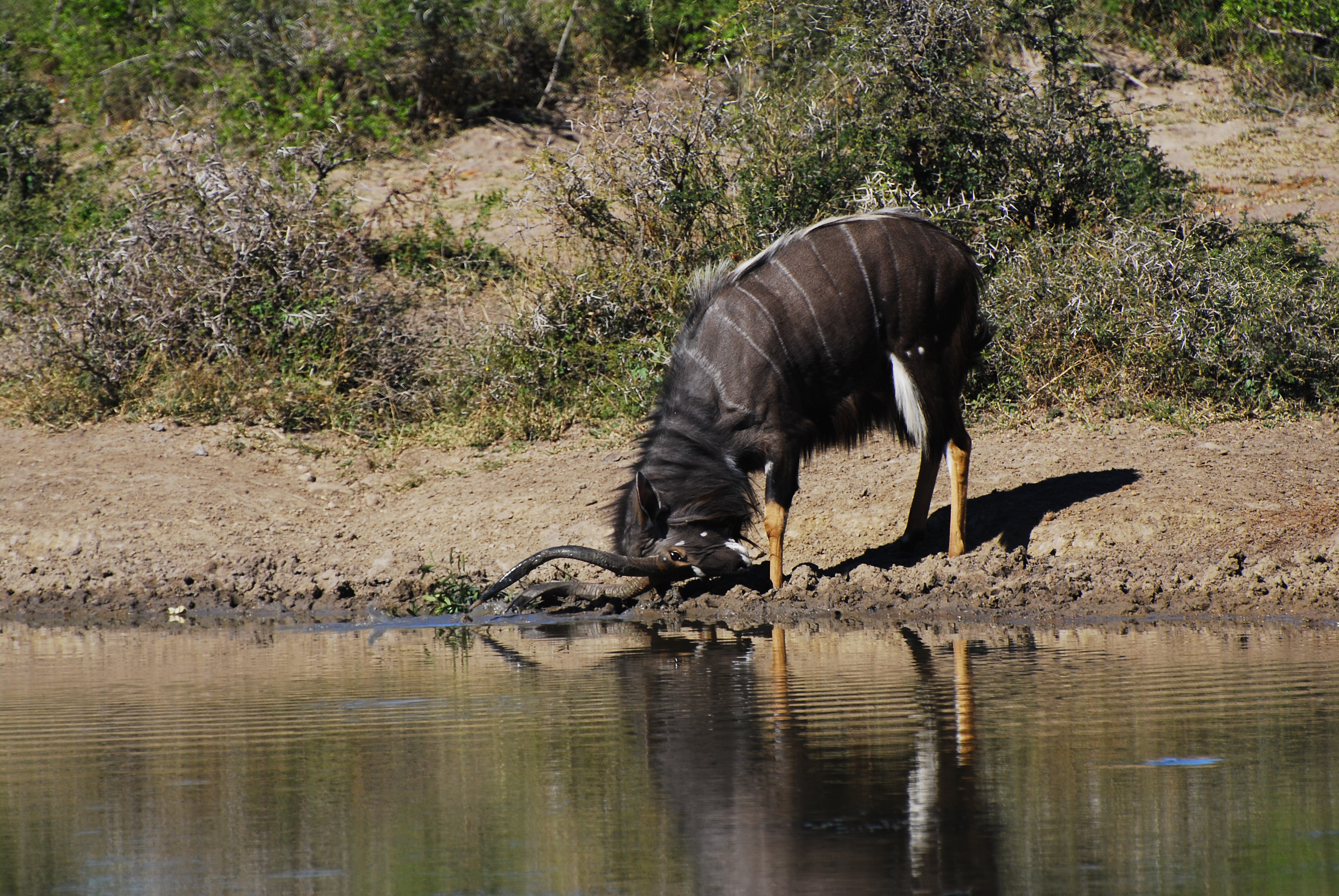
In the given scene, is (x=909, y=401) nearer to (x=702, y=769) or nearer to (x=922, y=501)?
(x=922, y=501)

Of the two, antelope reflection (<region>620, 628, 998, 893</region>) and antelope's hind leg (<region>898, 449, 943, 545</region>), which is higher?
antelope's hind leg (<region>898, 449, 943, 545</region>)

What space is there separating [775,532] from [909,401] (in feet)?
3.21

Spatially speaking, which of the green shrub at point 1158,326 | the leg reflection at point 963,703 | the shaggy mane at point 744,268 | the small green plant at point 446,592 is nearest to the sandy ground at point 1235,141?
the green shrub at point 1158,326

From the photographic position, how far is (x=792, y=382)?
25.3 feet

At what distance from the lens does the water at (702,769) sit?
3717mm

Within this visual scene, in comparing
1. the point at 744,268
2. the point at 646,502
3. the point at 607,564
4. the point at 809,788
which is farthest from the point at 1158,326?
the point at 809,788

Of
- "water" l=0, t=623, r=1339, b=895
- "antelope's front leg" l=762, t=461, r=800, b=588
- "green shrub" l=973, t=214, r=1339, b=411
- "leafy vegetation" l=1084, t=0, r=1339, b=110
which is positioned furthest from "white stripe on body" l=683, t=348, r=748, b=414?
"leafy vegetation" l=1084, t=0, r=1339, b=110

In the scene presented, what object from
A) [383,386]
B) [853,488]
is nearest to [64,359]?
[383,386]

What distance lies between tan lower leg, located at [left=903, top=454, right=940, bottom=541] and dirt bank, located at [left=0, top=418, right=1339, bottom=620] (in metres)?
0.13

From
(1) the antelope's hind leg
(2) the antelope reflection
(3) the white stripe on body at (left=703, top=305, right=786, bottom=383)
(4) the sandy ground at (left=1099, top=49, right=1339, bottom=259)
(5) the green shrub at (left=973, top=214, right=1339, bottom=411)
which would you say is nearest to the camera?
(2) the antelope reflection

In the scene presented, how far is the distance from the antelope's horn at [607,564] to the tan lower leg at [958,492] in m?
1.42

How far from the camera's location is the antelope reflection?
3617 millimetres

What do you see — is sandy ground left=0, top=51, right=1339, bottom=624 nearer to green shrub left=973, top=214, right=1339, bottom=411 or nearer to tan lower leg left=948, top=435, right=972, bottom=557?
tan lower leg left=948, top=435, right=972, bottom=557

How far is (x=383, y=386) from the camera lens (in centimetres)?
1131
